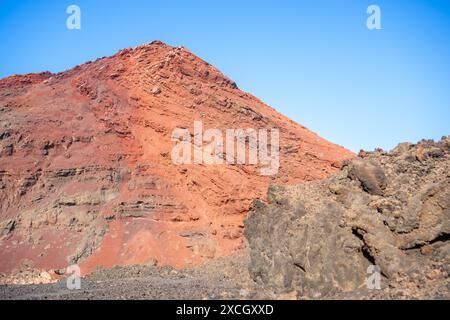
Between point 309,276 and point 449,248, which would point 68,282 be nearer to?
point 309,276

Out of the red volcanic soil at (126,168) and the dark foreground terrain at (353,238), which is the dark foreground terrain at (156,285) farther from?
the red volcanic soil at (126,168)

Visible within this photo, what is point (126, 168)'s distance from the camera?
35.1m

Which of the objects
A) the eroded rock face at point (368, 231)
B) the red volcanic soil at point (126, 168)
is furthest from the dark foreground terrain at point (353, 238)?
the red volcanic soil at point (126, 168)

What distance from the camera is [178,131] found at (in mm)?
37344

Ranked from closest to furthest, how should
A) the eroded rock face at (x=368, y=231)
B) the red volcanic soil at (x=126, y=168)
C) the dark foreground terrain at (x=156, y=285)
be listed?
the eroded rock face at (x=368, y=231)
the dark foreground terrain at (x=156, y=285)
the red volcanic soil at (x=126, y=168)

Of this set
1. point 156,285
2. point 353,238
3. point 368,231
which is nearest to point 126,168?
point 156,285

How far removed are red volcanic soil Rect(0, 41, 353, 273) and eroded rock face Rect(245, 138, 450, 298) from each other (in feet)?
39.5

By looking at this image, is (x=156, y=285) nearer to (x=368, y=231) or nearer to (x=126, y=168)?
(x=368, y=231)

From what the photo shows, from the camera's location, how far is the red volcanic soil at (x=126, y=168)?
100ft

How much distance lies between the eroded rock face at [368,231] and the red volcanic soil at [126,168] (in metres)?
12.0

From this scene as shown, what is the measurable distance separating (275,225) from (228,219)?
13.3m

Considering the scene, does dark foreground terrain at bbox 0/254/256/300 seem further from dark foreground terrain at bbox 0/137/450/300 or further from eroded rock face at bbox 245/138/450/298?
eroded rock face at bbox 245/138/450/298

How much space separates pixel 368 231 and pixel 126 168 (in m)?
22.1
